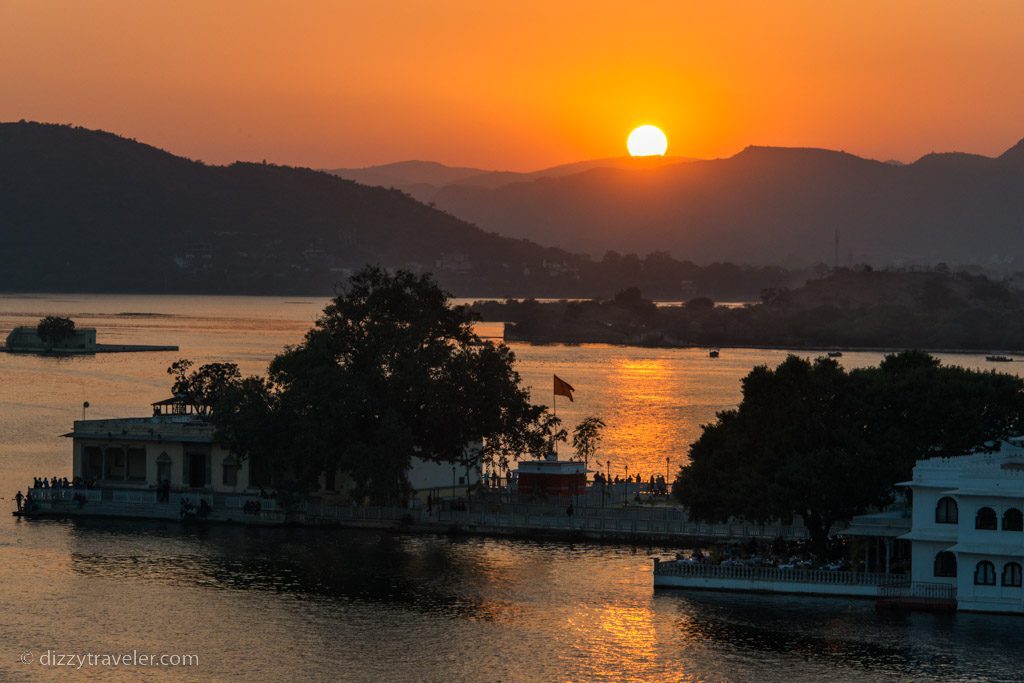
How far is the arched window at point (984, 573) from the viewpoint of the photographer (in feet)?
159

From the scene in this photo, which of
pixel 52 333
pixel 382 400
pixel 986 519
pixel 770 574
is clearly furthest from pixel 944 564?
pixel 52 333

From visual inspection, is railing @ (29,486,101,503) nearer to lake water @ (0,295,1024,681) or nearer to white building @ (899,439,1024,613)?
lake water @ (0,295,1024,681)

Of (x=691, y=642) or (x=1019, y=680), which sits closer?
(x=1019, y=680)

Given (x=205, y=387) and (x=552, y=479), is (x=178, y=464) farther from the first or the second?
(x=205, y=387)

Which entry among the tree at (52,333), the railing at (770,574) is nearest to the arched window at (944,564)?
the railing at (770,574)

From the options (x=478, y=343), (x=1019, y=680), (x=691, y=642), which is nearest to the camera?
(x=1019, y=680)

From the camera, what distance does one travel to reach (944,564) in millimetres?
49781

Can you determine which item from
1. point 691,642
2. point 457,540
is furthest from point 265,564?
point 691,642

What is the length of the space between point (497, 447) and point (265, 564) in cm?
1517

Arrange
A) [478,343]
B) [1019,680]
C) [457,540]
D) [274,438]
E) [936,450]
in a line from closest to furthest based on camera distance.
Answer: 1. [1019,680]
2. [936,450]
3. [457,540]
4. [274,438]
5. [478,343]

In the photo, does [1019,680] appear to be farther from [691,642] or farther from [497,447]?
[497,447]

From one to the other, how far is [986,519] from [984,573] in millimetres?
1493

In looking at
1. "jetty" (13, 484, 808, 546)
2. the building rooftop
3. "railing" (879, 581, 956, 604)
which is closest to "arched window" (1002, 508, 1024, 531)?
"railing" (879, 581, 956, 604)

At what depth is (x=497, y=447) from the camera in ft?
230
